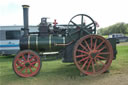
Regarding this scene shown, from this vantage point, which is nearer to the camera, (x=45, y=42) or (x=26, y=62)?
(x=26, y=62)

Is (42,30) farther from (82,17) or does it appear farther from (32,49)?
(82,17)

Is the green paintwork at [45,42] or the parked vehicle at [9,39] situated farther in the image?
the parked vehicle at [9,39]

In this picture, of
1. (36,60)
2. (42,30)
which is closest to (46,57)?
(36,60)

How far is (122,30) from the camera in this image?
45750 mm

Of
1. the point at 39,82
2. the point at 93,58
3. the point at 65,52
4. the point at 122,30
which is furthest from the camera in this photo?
the point at 122,30

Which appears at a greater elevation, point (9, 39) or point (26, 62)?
point (9, 39)

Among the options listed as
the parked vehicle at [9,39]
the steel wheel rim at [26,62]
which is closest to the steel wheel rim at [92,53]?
the steel wheel rim at [26,62]

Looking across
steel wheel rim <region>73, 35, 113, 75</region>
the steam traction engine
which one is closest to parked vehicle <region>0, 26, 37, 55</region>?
the steam traction engine

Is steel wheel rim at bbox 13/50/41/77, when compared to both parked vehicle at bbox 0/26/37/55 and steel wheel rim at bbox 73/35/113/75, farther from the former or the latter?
parked vehicle at bbox 0/26/37/55

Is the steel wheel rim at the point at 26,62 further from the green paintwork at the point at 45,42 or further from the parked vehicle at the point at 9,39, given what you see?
the parked vehicle at the point at 9,39

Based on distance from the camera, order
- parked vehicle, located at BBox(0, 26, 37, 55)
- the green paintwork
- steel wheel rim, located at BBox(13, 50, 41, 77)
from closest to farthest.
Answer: steel wheel rim, located at BBox(13, 50, 41, 77), the green paintwork, parked vehicle, located at BBox(0, 26, 37, 55)

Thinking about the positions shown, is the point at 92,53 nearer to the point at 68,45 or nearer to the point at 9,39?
the point at 68,45

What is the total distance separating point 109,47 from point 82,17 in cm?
130

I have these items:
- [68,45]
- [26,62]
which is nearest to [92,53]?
[68,45]
